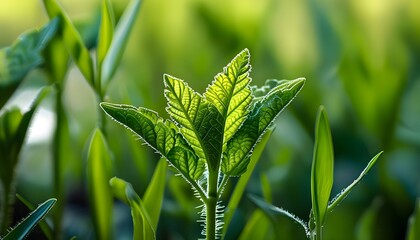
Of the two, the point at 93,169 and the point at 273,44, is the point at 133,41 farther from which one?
the point at 93,169

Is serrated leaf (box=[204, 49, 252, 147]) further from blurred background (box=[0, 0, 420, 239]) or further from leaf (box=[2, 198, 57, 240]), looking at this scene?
blurred background (box=[0, 0, 420, 239])

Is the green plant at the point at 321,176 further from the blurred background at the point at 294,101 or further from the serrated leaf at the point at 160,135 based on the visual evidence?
the blurred background at the point at 294,101

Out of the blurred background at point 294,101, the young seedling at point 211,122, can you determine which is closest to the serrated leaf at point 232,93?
the young seedling at point 211,122

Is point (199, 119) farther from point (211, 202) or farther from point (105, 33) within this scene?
point (105, 33)

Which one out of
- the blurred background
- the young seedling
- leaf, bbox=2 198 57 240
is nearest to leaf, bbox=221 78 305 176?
the young seedling

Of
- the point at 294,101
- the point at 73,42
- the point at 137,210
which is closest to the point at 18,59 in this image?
the point at 73,42

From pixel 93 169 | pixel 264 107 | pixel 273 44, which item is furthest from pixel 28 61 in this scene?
pixel 273 44
